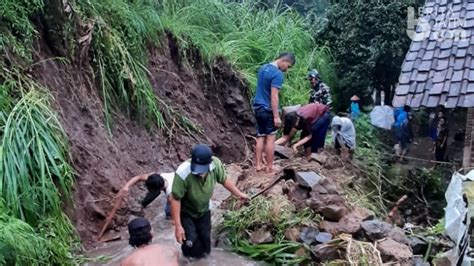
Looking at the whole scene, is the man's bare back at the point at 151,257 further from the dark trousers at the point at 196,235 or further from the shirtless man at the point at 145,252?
the dark trousers at the point at 196,235

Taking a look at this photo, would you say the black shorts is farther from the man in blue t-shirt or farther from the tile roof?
the tile roof

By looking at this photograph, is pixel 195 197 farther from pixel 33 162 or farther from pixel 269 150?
pixel 269 150

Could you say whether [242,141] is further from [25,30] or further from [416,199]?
[25,30]

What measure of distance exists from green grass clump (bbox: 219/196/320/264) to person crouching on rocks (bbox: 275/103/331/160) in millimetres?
2668

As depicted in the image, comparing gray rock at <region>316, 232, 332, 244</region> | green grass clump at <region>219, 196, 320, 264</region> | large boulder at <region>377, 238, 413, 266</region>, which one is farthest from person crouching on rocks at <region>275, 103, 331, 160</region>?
large boulder at <region>377, 238, 413, 266</region>

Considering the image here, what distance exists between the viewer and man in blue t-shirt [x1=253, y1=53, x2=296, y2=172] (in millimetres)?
8000

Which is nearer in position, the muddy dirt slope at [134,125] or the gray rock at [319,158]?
the muddy dirt slope at [134,125]

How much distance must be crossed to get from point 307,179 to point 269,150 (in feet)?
4.01

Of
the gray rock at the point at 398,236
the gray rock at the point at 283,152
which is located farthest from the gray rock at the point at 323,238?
the gray rock at the point at 283,152

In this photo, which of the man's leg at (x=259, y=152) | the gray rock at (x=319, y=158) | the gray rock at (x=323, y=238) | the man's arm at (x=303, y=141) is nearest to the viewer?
the gray rock at (x=323, y=238)

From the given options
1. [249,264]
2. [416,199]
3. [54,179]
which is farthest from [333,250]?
[416,199]

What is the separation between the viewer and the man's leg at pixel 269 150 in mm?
8281

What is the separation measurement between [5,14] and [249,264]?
3874 millimetres

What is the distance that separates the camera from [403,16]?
1725cm
